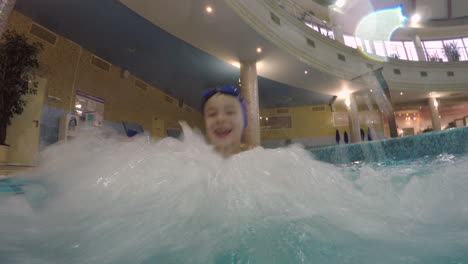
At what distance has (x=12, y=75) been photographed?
367 centimetres

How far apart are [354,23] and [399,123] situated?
6341mm

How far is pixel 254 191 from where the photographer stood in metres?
0.95

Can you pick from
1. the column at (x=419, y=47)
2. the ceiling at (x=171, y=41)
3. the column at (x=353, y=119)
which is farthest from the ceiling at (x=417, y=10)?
the ceiling at (x=171, y=41)

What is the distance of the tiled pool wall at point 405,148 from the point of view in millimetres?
3223

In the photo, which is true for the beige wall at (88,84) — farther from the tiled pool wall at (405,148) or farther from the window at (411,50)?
the window at (411,50)

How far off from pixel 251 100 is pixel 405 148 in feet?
10.2

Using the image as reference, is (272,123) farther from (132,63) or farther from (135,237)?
(135,237)

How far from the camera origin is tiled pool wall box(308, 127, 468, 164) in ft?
10.6

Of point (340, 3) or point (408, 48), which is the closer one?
point (340, 3)

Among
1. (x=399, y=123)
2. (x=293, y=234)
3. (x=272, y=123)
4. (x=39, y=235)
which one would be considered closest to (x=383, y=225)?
(x=293, y=234)

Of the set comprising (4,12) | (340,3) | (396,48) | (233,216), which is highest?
(340,3)

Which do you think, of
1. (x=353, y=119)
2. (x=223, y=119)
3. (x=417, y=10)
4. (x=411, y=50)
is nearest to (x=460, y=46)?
(x=411, y=50)

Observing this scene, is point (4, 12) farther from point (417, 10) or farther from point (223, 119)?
point (417, 10)

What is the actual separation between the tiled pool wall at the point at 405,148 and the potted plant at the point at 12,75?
5440mm
